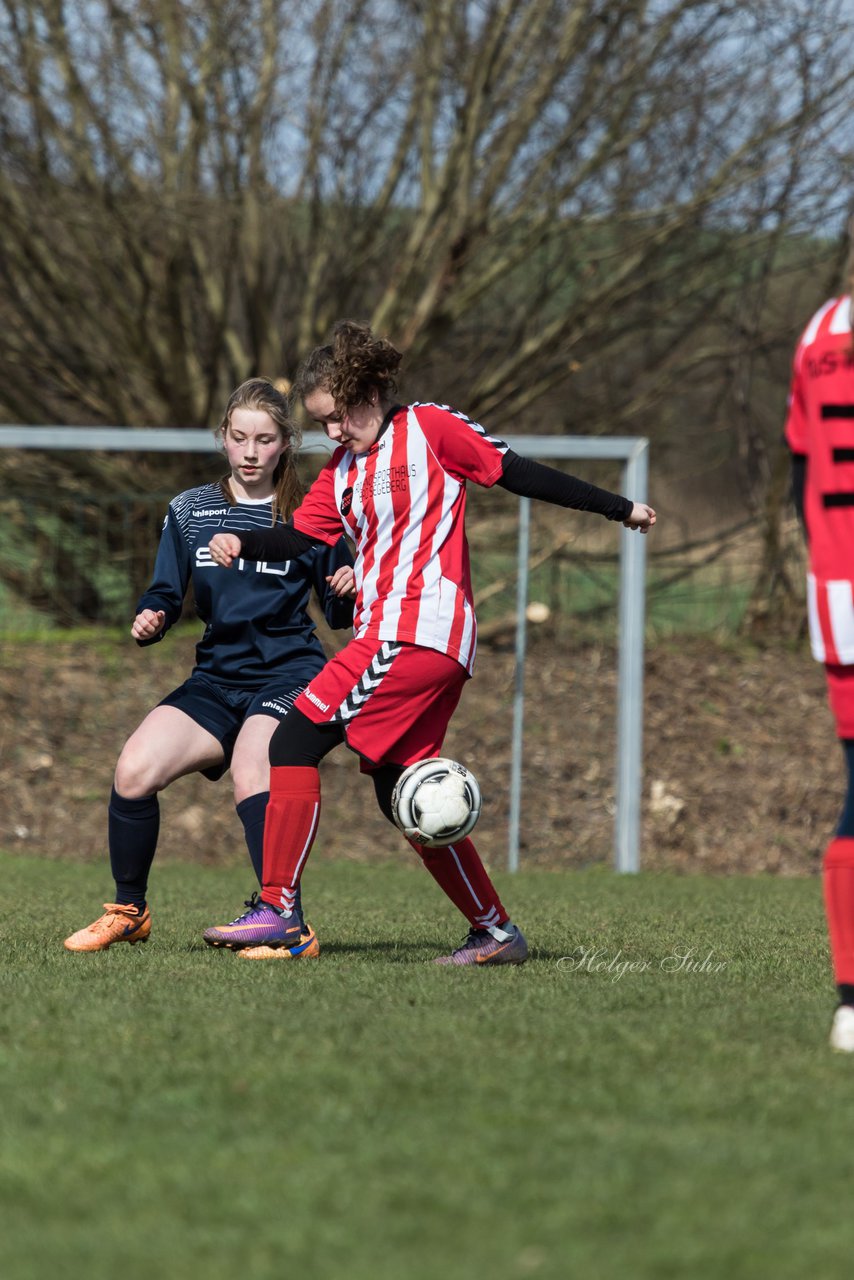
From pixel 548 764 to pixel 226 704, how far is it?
19.0ft

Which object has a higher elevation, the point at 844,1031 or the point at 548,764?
the point at 548,764

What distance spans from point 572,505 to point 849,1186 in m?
2.48

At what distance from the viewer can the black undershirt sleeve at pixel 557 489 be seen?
183 inches

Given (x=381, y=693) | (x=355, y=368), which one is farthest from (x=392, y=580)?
(x=355, y=368)

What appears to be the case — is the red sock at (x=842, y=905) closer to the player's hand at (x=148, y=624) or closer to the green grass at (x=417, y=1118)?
the green grass at (x=417, y=1118)

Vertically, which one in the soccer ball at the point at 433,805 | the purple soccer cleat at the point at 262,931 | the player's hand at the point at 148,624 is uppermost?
the player's hand at the point at 148,624

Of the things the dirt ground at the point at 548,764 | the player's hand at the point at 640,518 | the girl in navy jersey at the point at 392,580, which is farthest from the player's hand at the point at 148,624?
the dirt ground at the point at 548,764

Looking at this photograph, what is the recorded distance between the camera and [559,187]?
1156 centimetres

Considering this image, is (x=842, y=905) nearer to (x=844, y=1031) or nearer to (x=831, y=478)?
(x=844, y=1031)

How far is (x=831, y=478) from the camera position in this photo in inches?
138

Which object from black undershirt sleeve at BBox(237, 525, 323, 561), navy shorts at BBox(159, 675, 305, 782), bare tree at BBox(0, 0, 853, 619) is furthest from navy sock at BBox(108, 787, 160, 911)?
bare tree at BBox(0, 0, 853, 619)

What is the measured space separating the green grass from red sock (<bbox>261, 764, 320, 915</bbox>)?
250mm

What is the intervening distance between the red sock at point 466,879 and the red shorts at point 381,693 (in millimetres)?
307

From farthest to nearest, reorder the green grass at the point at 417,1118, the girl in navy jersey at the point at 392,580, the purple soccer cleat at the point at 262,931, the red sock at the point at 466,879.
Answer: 1. the purple soccer cleat at the point at 262,931
2. the red sock at the point at 466,879
3. the girl in navy jersey at the point at 392,580
4. the green grass at the point at 417,1118
